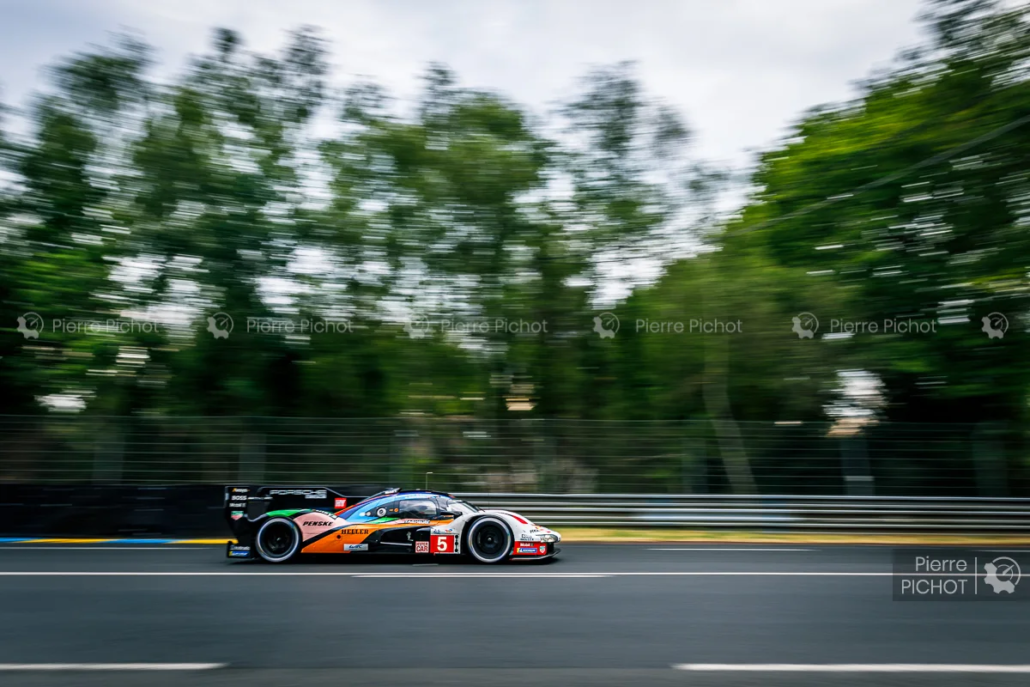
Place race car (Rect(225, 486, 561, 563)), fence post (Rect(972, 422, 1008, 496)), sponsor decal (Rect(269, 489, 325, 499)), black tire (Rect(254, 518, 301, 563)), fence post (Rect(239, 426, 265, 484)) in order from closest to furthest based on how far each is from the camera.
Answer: race car (Rect(225, 486, 561, 563)) → black tire (Rect(254, 518, 301, 563)) → sponsor decal (Rect(269, 489, 325, 499)) → fence post (Rect(972, 422, 1008, 496)) → fence post (Rect(239, 426, 265, 484))

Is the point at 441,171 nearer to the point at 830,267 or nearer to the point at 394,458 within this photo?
the point at 394,458

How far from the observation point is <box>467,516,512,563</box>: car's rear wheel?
33.3 feet

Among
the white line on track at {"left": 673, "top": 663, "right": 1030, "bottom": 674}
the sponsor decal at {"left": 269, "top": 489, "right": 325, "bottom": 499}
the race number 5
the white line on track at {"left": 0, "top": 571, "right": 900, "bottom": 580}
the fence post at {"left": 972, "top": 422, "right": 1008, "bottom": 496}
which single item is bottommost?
the white line on track at {"left": 0, "top": 571, "right": 900, "bottom": 580}

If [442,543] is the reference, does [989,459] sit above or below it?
above

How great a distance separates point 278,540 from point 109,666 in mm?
4957

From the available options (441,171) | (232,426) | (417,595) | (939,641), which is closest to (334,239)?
(441,171)

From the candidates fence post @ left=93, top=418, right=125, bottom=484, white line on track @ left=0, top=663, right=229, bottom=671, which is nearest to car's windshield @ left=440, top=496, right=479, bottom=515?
white line on track @ left=0, top=663, right=229, bottom=671

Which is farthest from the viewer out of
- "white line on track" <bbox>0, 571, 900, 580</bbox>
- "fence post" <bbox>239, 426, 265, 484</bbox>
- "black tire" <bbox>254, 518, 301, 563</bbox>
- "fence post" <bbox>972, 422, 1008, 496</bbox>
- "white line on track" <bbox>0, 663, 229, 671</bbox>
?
"fence post" <bbox>239, 426, 265, 484</bbox>

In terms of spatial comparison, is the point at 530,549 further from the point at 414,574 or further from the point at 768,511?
the point at 768,511

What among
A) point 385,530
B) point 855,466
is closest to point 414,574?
point 385,530

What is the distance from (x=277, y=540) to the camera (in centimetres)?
1030

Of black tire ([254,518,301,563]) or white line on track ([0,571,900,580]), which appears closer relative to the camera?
white line on track ([0,571,900,580])

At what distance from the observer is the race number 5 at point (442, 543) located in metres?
10.2

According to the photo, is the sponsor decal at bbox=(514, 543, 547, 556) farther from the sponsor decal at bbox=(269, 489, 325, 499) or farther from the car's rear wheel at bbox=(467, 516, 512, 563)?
the sponsor decal at bbox=(269, 489, 325, 499)
